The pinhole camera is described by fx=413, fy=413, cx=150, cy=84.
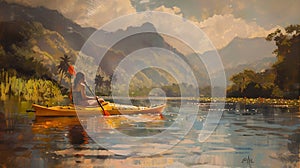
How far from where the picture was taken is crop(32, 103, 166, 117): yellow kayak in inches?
168

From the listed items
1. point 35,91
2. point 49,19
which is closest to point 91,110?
point 35,91

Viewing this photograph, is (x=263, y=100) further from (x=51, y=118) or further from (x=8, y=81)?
(x=8, y=81)

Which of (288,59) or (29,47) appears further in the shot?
(288,59)

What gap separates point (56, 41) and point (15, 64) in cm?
50

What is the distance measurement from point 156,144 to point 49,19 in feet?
5.58

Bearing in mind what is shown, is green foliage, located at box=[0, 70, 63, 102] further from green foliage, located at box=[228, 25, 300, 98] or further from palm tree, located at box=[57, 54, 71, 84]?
green foliage, located at box=[228, 25, 300, 98]

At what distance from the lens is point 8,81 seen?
14.0 ft

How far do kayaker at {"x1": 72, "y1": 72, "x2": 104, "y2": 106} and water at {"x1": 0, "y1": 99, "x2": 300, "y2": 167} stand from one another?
0.68 ft

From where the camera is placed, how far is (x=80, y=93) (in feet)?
14.3

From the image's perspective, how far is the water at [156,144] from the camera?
366cm

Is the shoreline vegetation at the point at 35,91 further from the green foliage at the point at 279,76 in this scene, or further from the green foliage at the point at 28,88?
the green foliage at the point at 279,76

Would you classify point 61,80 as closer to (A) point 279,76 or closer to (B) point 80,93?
(B) point 80,93
